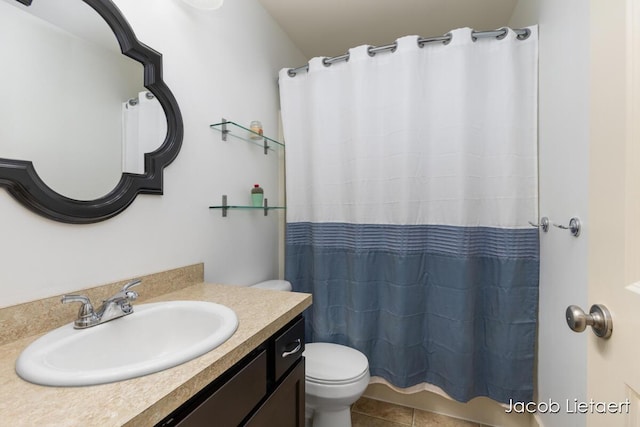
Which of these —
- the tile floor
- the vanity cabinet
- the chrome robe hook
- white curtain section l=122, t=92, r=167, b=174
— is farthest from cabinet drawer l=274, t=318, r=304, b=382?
the chrome robe hook

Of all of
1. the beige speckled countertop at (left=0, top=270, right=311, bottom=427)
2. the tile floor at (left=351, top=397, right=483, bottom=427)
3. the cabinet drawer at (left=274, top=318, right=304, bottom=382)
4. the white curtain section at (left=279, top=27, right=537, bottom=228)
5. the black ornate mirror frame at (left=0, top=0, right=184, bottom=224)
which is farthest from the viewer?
the tile floor at (left=351, top=397, right=483, bottom=427)

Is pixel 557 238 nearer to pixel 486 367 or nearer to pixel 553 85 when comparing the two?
pixel 553 85

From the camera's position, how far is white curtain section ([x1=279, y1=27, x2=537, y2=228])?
1.46 m

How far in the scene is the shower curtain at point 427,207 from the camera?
1466mm

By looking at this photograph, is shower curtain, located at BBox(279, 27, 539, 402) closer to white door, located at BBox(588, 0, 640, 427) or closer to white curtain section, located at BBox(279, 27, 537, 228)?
white curtain section, located at BBox(279, 27, 537, 228)

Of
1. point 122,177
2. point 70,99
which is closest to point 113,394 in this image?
point 122,177

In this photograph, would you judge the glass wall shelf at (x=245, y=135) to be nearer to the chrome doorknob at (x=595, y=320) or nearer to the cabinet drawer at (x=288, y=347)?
the cabinet drawer at (x=288, y=347)

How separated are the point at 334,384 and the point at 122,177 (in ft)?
4.06

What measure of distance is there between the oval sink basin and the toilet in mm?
663

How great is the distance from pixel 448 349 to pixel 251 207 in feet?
4.35

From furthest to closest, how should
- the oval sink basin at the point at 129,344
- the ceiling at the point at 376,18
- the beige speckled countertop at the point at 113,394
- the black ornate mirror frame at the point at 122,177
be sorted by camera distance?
1. the ceiling at the point at 376,18
2. the black ornate mirror frame at the point at 122,177
3. the oval sink basin at the point at 129,344
4. the beige speckled countertop at the point at 113,394

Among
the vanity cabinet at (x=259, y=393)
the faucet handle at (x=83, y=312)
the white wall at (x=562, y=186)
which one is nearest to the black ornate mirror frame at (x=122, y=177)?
the faucet handle at (x=83, y=312)

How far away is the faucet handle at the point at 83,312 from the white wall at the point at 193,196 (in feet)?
0.37

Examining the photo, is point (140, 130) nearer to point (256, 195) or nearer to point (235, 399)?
point (256, 195)
